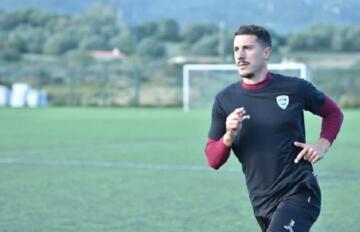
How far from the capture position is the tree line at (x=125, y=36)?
80.0m

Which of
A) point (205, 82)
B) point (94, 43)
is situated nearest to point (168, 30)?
point (94, 43)

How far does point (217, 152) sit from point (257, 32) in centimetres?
81

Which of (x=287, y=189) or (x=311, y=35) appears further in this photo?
(x=311, y=35)

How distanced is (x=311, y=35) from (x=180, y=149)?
63.1 metres

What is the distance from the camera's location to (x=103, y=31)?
316ft

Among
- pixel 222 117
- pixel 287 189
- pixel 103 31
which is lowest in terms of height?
pixel 103 31

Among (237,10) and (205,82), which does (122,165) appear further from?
(237,10)

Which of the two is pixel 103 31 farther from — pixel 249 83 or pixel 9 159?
pixel 249 83

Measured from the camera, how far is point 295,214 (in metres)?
6.45

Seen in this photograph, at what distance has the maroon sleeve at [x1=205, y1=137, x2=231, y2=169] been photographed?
652 cm

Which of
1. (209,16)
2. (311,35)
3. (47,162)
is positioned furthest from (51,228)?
(209,16)

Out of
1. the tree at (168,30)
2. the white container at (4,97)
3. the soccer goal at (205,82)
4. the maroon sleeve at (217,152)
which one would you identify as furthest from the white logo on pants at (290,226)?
the tree at (168,30)

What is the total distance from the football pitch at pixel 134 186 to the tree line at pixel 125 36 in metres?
54.4

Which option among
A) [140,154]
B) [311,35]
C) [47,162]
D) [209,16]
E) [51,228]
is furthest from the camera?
[209,16]
